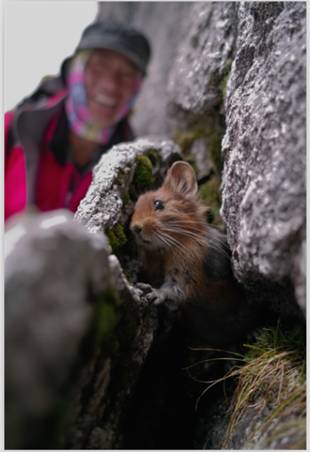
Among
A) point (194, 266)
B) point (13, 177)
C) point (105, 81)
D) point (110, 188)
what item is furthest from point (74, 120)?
point (194, 266)

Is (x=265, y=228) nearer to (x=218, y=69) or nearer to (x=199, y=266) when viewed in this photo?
(x=199, y=266)

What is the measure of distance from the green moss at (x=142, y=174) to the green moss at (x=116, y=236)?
75 centimetres

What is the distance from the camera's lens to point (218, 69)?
4266 millimetres

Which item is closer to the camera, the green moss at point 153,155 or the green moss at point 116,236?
the green moss at point 116,236

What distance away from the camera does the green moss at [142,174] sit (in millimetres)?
4117

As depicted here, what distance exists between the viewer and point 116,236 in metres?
3.31

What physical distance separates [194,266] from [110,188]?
0.91 m

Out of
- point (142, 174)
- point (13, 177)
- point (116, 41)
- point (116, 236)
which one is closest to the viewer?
point (116, 236)

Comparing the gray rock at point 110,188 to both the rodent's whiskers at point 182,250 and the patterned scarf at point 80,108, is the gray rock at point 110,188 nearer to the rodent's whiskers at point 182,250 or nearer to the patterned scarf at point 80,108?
the rodent's whiskers at point 182,250

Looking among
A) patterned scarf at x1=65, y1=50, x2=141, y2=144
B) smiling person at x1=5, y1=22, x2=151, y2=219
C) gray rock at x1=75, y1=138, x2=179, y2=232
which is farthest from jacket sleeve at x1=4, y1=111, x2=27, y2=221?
gray rock at x1=75, y1=138, x2=179, y2=232

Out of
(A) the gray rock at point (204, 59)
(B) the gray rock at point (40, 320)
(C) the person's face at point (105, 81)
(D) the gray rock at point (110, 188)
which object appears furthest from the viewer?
(C) the person's face at point (105, 81)

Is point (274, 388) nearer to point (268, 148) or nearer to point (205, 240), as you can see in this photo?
point (205, 240)

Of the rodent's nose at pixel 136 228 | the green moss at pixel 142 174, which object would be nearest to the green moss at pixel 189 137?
the green moss at pixel 142 174

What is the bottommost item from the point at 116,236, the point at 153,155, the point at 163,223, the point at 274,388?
the point at 274,388
